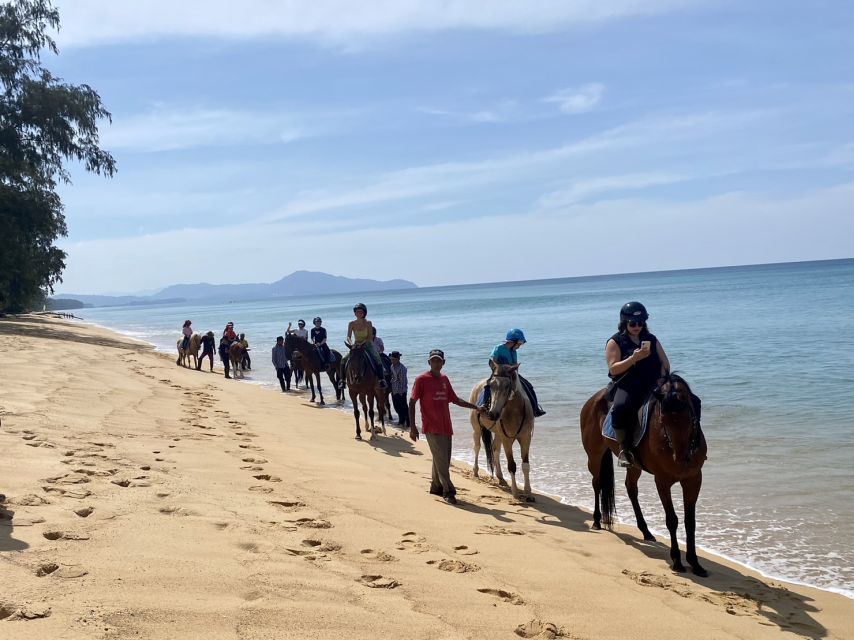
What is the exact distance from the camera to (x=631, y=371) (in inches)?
270

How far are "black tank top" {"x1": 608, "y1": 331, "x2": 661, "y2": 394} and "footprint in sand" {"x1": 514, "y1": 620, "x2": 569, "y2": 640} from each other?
9.54 ft

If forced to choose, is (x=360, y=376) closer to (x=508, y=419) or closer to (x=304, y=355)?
(x=508, y=419)

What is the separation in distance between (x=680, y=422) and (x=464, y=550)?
221 cm

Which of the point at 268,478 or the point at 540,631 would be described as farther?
the point at 268,478

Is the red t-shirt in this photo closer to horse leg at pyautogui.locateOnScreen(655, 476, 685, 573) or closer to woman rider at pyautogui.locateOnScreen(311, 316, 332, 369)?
horse leg at pyautogui.locateOnScreen(655, 476, 685, 573)

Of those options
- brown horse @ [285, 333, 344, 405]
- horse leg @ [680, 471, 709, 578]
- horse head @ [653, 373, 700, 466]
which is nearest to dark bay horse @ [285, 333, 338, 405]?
brown horse @ [285, 333, 344, 405]

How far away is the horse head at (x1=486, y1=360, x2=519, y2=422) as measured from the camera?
849cm

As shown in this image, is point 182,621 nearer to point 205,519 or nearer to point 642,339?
point 205,519

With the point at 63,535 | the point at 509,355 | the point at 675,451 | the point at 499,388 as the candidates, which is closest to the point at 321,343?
the point at 509,355

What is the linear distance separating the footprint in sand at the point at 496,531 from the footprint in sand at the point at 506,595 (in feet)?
5.34

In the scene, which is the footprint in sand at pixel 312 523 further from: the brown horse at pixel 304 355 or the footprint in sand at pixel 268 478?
the brown horse at pixel 304 355

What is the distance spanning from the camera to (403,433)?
566 inches

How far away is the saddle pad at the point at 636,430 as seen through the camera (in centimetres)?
650

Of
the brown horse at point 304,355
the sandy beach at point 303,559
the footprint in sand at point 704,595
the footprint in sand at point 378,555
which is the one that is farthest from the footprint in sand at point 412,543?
the brown horse at point 304,355
